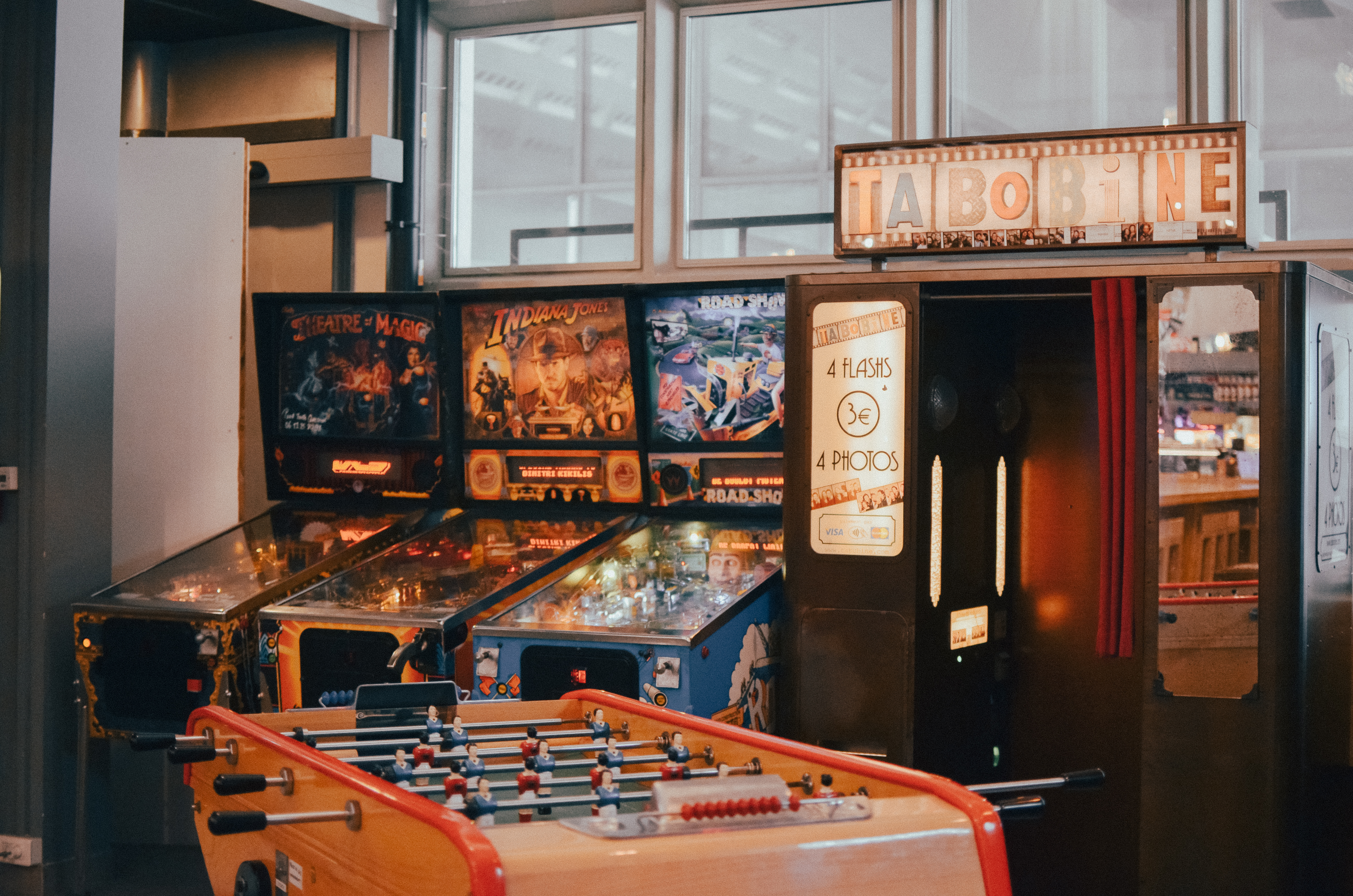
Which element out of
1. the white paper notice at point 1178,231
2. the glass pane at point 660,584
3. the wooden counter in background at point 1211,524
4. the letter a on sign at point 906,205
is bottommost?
the glass pane at point 660,584

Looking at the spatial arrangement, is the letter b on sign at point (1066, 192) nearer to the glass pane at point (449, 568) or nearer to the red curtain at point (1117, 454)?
the red curtain at point (1117, 454)

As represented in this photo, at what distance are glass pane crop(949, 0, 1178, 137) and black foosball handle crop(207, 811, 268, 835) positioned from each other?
3746mm

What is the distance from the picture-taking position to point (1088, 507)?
396cm

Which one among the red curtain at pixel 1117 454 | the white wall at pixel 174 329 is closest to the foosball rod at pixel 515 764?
the red curtain at pixel 1117 454

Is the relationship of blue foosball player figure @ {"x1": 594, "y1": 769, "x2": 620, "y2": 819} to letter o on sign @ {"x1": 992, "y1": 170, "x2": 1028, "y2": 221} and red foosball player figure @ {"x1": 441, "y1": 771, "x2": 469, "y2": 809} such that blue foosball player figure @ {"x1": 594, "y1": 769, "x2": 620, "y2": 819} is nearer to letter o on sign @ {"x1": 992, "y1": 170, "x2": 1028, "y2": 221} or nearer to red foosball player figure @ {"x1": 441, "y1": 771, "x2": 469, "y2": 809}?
red foosball player figure @ {"x1": 441, "y1": 771, "x2": 469, "y2": 809}

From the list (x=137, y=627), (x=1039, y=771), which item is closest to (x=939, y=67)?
(x=1039, y=771)

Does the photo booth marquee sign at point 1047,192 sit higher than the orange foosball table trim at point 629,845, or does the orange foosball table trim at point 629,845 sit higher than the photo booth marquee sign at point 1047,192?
the photo booth marquee sign at point 1047,192

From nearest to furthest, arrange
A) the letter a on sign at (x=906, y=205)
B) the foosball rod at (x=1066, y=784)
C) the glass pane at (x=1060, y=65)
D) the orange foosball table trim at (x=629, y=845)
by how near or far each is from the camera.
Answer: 1. the orange foosball table trim at (x=629, y=845)
2. the foosball rod at (x=1066, y=784)
3. the letter a on sign at (x=906, y=205)
4. the glass pane at (x=1060, y=65)

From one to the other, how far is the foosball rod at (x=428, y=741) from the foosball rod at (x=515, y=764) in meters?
0.05

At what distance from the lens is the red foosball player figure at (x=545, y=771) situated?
2.04 metres

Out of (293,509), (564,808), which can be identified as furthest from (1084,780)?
(293,509)

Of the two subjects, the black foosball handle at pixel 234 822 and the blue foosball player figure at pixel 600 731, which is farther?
the blue foosball player figure at pixel 600 731

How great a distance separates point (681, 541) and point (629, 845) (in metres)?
2.70

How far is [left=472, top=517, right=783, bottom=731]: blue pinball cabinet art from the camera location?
3.35 m
